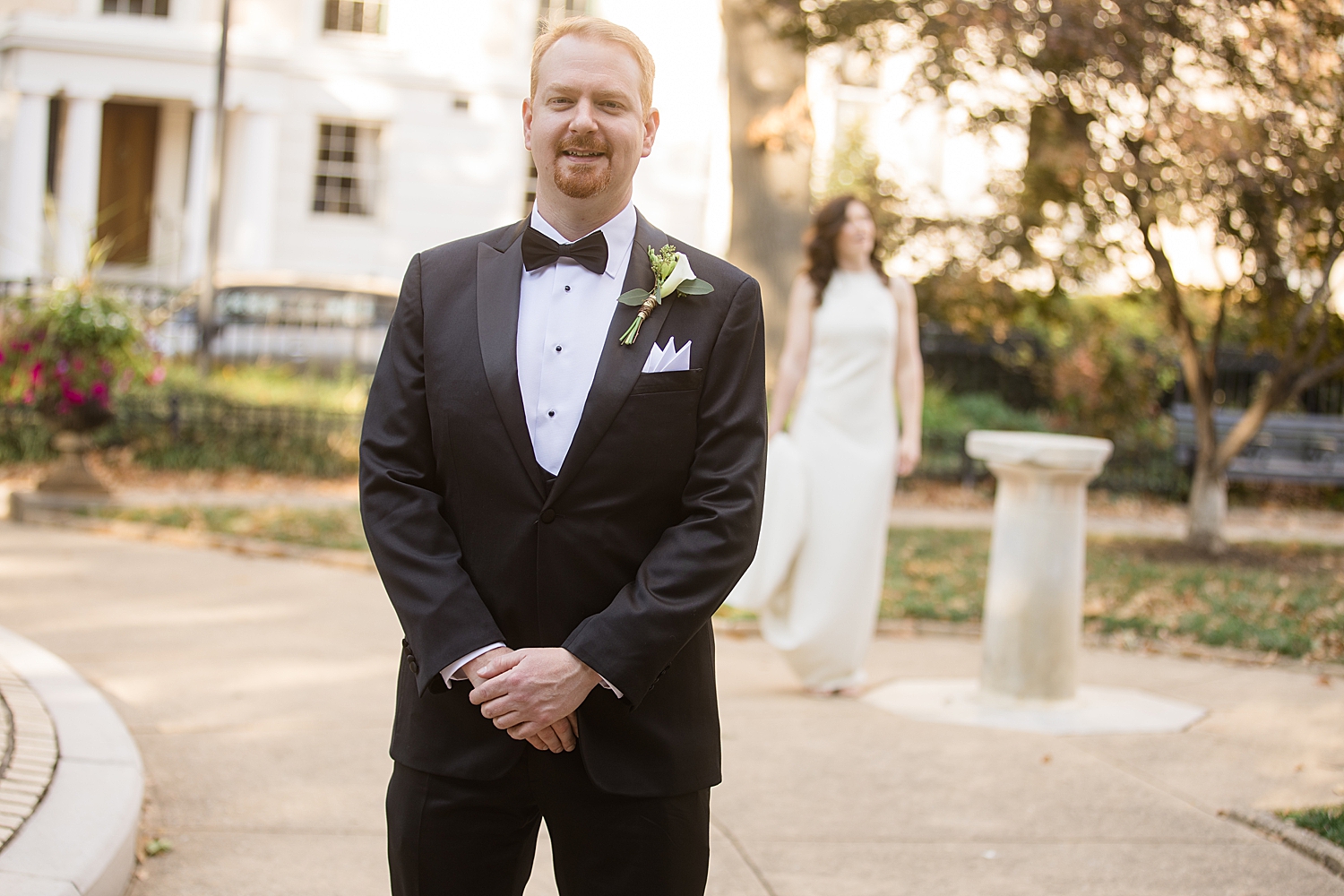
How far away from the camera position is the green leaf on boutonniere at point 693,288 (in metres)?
2.46

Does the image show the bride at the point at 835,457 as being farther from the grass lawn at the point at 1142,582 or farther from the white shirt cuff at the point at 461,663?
the white shirt cuff at the point at 461,663

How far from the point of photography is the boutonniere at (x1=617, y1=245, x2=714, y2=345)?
242 centimetres

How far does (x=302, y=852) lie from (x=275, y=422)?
8.56 meters

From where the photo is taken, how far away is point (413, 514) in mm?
2385

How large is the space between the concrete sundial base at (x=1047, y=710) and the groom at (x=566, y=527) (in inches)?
134

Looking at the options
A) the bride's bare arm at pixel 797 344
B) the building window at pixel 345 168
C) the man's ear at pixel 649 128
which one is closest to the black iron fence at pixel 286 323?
the building window at pixel 345 168

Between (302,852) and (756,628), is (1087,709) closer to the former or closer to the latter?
(756,628)

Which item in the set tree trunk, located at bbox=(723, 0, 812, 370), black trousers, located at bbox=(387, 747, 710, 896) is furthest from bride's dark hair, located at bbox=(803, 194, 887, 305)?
tree trunk, located at bbox=(723, 0, 812, 370)

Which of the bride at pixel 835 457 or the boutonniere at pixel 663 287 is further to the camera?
the bride at pixel 835 457

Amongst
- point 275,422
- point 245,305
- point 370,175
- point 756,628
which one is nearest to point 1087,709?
point 756,628

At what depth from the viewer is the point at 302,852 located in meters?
3.91

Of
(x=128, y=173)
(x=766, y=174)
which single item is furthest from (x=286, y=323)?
(x=128, y=173)

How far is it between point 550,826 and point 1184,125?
25.6 ft

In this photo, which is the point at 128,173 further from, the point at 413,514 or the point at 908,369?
the point at 413,514
